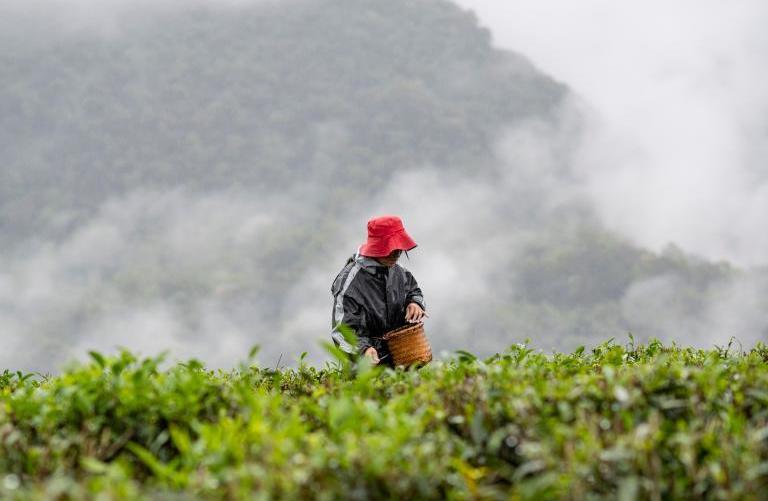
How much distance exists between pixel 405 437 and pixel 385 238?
406cm

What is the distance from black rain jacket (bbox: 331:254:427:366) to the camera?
713 cm

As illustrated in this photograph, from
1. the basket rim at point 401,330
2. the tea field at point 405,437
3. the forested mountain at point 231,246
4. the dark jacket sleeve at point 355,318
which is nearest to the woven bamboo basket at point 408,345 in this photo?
the basket rim at point 401,330

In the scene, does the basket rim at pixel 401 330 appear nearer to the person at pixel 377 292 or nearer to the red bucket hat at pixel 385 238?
the person at pixel 377 292

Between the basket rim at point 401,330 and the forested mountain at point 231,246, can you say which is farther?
the forested mountain at point 231,246

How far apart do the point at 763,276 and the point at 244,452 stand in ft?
577

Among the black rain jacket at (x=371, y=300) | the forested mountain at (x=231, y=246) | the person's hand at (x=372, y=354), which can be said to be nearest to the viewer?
the person's hand at (x=372, y=354)

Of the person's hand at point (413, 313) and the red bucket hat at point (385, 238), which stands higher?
the red bucket hat at point (385, 238)

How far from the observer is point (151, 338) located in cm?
13862

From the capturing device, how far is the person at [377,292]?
7055 mm

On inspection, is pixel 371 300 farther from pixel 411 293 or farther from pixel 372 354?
pixel 372 354

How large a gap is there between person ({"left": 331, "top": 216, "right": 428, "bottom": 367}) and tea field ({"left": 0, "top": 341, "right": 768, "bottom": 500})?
8.65 feet

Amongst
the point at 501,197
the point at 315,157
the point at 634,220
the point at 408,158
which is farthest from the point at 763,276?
the point at 315,157

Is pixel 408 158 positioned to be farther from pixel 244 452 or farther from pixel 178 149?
pixel 244 452

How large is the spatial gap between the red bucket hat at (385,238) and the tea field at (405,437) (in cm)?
263
